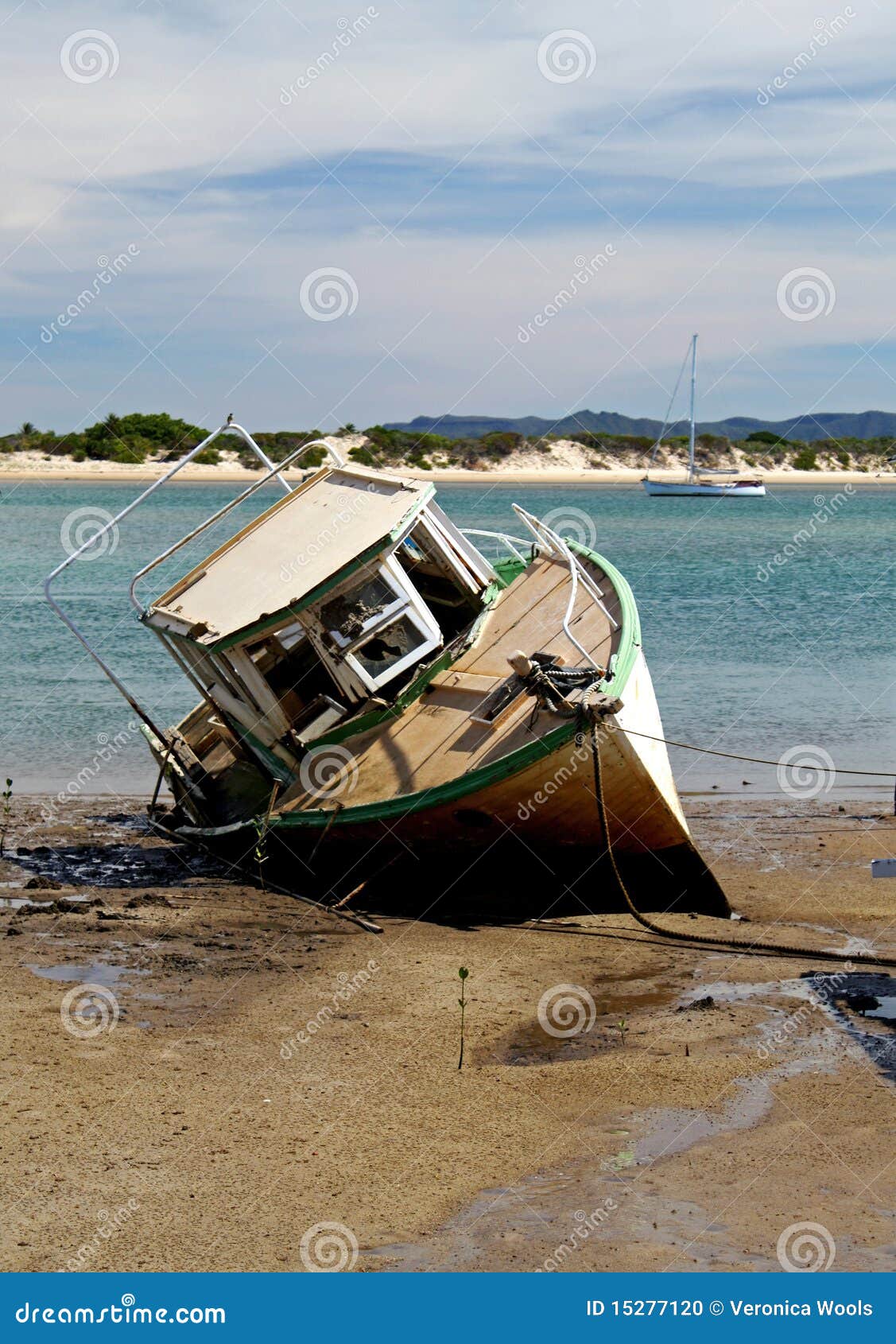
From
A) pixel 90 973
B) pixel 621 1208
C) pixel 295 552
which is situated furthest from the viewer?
pixel 295 552

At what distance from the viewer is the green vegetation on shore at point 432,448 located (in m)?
121

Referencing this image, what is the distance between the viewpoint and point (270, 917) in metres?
13.9

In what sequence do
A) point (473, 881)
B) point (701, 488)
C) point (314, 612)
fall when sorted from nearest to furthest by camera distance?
1. point (473, 881)
2. point (314, 612)
3. point (701, 488)

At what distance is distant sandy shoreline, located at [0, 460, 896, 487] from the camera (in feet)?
385

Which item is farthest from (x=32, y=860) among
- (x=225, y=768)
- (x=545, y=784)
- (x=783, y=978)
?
(x=783, y=978)

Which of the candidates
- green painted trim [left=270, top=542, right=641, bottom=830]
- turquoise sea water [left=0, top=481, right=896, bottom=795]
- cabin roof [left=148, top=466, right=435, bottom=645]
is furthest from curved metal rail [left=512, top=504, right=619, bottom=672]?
turquoise sea water [left=0, top=481, right=896, bottom=795]
